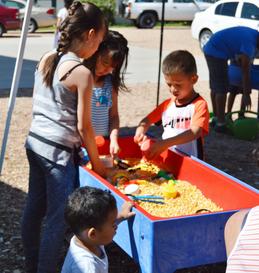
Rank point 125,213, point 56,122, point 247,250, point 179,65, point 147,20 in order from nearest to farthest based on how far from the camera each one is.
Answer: point 247,250
point 125,213
point 56,122
point 179,65
point 147,20

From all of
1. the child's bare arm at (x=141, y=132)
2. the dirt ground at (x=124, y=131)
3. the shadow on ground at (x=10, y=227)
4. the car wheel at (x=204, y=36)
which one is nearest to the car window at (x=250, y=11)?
the car wheel at (x=204, y=36)

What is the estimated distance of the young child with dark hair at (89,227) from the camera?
2201 mm

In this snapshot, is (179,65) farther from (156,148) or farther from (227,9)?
(227,9)

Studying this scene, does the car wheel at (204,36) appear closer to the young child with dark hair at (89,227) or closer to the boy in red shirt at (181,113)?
the boy in red shirt at (181,113)

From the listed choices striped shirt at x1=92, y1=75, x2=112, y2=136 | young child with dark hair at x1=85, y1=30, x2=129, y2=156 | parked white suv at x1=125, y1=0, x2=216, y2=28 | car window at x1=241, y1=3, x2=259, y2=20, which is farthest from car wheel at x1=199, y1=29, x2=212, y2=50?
striped shirt at x1=92, y1=75, x2=112, y2=136

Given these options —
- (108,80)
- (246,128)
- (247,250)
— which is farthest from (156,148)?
(246,128)

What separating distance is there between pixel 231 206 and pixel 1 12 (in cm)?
1738

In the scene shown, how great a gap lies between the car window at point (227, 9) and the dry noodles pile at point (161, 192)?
467 inches

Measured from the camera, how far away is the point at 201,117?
3.48 meters

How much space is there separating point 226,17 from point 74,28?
1298 cm

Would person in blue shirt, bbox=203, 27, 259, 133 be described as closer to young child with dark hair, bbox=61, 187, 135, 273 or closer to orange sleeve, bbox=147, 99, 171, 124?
orange sleeve, bbox=147, 99, 171, 124

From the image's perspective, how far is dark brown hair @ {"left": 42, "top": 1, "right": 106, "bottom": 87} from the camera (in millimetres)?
2658

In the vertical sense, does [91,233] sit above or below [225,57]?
below

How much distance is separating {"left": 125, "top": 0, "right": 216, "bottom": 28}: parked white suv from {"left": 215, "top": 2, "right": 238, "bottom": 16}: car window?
8240 mm
